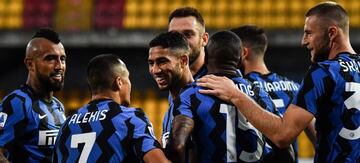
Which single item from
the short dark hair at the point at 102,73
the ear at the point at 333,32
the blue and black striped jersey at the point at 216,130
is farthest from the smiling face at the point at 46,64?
the ear at the point at 333,32

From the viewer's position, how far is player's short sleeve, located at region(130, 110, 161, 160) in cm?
483

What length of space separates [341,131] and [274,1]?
9.60 meters

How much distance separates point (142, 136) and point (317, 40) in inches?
48.8

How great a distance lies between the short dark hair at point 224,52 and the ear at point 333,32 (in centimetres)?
57

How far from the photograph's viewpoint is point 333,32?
5020mm

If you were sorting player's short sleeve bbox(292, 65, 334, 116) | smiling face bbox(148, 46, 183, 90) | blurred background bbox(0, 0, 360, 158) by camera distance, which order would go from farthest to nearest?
blurred background bbox(0, 0, 360, 158) → smiling face bbox(148, 46, 183, 90) → player's short sleeve bbox(292, 65, 334, 116)

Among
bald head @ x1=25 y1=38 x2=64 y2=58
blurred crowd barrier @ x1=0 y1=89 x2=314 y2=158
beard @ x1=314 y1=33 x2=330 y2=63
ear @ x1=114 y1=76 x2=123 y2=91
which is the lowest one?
blurred crowd barrier @ x1=0 y1=89 x2=314 y2=158

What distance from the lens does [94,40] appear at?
13.5 m

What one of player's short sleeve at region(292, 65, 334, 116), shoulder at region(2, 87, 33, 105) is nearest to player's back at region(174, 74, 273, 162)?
player's short sleeve at region(292, 65, 334, 116)

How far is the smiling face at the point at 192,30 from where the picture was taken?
6.45 meters

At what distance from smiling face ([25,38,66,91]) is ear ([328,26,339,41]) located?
2116mm

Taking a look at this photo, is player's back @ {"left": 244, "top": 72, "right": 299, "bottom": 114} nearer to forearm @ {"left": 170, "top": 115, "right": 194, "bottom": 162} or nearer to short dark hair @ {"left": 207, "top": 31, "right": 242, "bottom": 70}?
short dark hair @ {"left": 207, "top": 31, "right": 242, "bottom": 70}

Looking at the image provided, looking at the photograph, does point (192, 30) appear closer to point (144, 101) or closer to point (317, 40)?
point (317, 40)

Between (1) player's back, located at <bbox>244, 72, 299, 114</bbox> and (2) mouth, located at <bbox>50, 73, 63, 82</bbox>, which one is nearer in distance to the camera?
(2) mouth, located at <bbox>50, 73, 63, 82</bbox>
